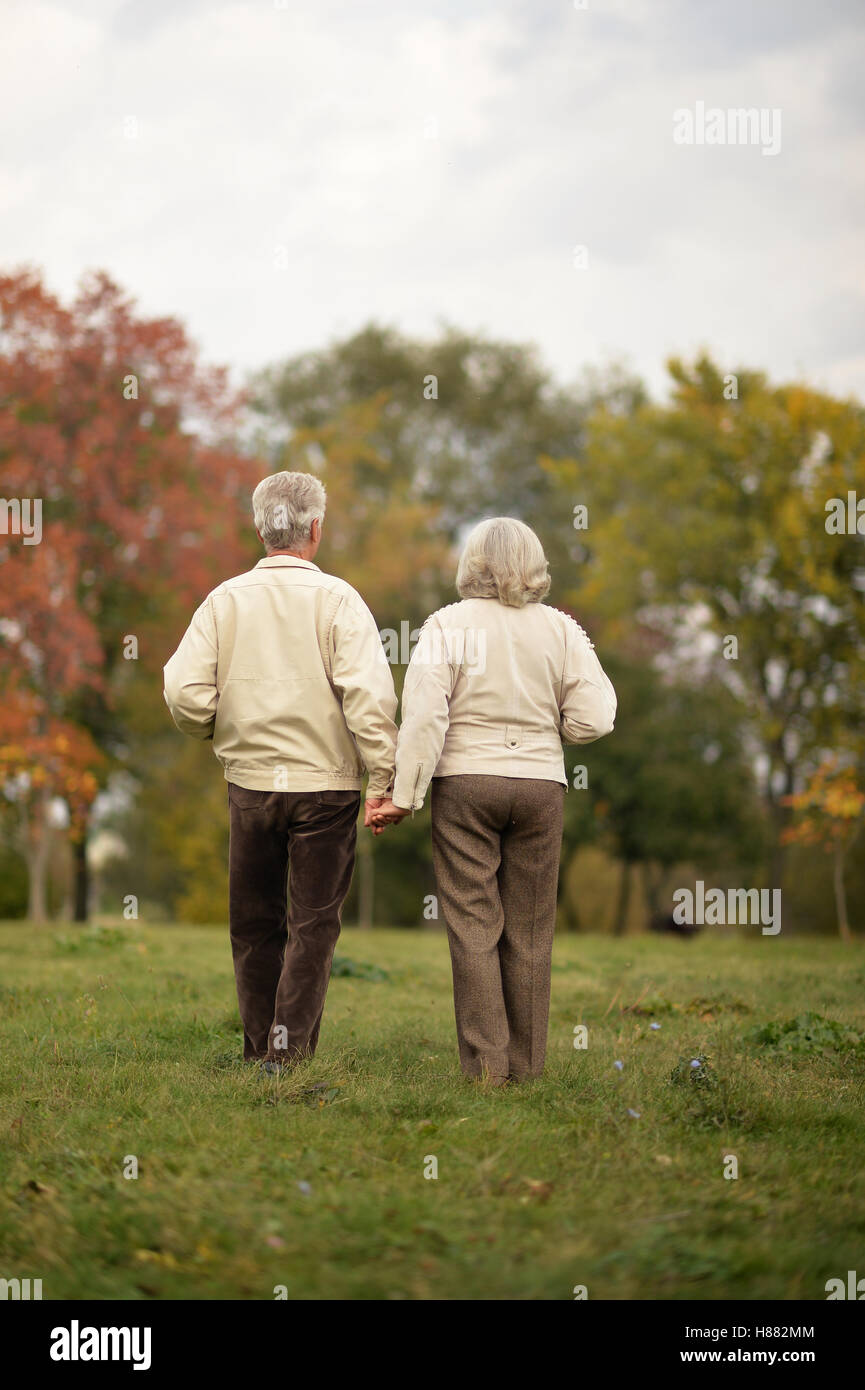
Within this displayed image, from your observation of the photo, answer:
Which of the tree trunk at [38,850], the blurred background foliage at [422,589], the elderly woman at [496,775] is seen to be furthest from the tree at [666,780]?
the elderly woman at [496,775]

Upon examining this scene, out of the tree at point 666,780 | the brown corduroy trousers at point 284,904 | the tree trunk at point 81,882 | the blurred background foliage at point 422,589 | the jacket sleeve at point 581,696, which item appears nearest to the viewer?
the brown corduroy trousers at point 284,904

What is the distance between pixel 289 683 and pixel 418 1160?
1.90 m

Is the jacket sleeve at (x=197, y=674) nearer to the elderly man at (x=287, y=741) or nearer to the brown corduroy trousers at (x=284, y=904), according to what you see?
the elderly man at (x=287, y=741)

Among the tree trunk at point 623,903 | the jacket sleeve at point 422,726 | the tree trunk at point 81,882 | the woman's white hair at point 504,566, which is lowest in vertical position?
the tree trunk at point 623,903

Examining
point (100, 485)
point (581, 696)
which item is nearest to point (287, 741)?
point (581, 696)

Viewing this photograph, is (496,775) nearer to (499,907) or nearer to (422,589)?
(499,907)

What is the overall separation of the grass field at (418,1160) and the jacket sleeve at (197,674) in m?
1.36

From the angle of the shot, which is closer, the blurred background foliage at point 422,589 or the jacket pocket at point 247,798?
the jacket pocket at point 247,798

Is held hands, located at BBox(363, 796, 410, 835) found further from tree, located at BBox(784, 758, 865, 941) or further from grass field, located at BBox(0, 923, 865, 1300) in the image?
tree, located at BBox(784, 758, 865, 941)

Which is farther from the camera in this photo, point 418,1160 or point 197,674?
point 197,674

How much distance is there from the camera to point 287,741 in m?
4.64

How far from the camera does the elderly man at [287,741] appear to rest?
4586 mm
